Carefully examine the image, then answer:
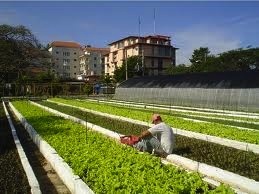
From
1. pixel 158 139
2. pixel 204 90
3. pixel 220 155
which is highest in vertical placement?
pixel 204 90

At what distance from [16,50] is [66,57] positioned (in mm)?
63281

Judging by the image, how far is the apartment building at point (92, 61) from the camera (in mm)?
131125

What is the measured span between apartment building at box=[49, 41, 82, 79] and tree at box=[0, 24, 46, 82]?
53989 mm

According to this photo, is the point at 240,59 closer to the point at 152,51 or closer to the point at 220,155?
the point at 152,51

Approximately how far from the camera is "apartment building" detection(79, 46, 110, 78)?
430 ft

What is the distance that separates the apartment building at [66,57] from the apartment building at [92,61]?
525 centimetres

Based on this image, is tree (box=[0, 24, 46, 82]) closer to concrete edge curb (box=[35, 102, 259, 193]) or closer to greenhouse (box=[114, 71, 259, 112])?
greenhouse (box=[114, 71, 259, 112])

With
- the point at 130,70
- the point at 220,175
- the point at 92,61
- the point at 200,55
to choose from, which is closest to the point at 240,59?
the point at 200,55

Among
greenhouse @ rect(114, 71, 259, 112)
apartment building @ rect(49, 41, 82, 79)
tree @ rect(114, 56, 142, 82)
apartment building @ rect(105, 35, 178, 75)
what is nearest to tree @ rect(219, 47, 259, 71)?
tree @ rect(114, 56, 142, 82)

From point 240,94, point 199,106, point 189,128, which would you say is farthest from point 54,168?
point 199,106

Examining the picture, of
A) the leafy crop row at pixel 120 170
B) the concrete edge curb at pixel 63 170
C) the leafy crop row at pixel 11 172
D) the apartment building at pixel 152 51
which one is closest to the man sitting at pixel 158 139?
the leafy crop row at pixel 120 170

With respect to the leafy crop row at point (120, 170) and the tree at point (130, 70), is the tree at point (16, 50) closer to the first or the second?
the tree at point (130, 70)

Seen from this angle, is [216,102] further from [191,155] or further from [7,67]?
[7,67]

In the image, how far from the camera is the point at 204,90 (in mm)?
30031
